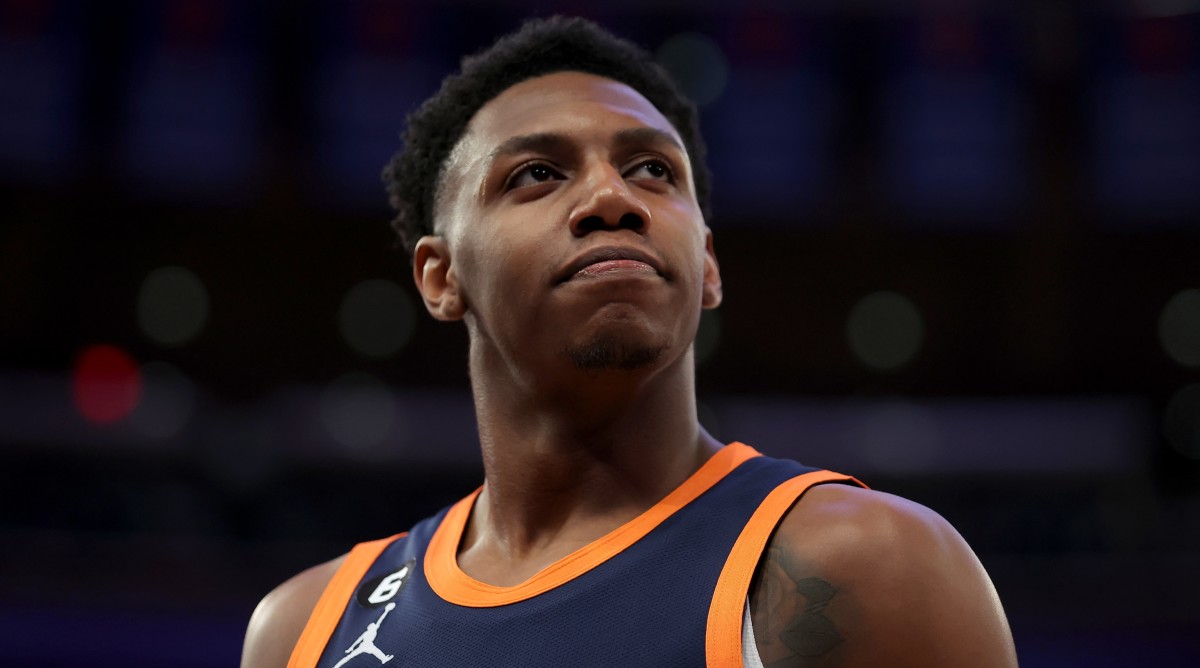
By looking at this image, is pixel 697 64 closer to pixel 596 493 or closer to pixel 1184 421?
pixel 1184 421

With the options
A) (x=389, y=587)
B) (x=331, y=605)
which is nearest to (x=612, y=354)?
(x=389, y=587)

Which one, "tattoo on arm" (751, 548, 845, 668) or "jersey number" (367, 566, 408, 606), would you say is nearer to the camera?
"tattoo on arm" (751, 548, 845, 668)

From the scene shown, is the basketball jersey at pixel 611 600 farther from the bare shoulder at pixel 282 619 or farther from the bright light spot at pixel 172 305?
the bright light spot at pixel 172 305

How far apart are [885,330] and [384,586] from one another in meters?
10.6

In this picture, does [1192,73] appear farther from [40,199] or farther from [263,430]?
[40,199]

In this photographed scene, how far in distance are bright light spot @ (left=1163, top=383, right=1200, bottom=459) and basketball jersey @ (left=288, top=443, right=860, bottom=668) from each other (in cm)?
1029

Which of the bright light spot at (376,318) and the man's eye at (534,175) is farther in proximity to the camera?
the bright light spot at (376,318)

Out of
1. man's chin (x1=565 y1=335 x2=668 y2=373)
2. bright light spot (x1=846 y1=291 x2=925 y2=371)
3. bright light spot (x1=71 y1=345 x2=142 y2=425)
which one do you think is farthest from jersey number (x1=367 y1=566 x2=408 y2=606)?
bright light spot (x1=846 y1=291 x2=925 y2=371)

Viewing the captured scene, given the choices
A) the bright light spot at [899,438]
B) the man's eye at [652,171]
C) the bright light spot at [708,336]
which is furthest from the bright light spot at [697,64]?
the man's eye at [652,171]

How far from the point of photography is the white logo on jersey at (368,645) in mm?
1805

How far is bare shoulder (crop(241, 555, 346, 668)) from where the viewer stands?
1996 mm

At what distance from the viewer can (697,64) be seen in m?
12.0

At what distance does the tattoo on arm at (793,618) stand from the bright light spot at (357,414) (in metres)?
9.65

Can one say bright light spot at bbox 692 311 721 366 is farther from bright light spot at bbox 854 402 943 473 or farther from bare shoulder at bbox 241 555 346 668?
bare shoulder at bbox 241 555 346 668
